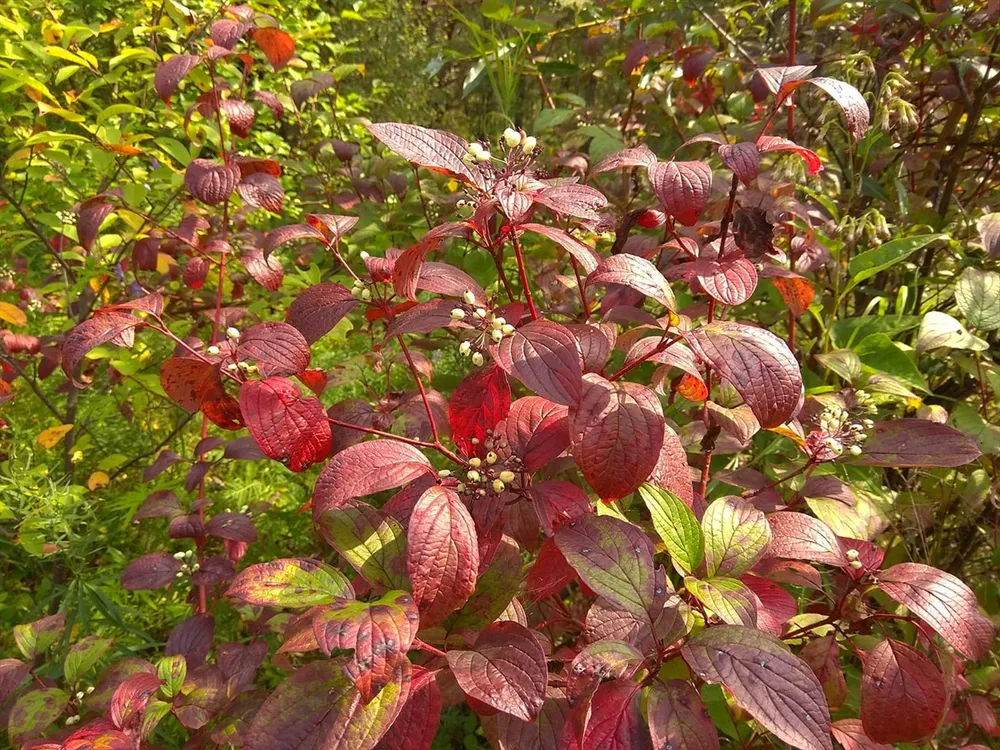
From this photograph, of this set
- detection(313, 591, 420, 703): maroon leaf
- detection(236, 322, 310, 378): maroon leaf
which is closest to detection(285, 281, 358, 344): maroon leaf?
detection(236, 322, 310, 378): maroon leaf

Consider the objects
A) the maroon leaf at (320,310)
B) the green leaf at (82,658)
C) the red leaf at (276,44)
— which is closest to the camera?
the maroon leaf at (320,310)

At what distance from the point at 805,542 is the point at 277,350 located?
804mm

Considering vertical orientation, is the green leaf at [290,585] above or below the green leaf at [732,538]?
below

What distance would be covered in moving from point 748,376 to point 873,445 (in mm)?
527

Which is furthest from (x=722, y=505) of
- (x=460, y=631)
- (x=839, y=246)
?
(x=839, y=246)

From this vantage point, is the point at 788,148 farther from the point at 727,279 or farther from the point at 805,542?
the point at 805,542

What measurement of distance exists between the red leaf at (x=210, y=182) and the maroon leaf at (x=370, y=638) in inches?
41.9

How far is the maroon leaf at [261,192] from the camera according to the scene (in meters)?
1.51

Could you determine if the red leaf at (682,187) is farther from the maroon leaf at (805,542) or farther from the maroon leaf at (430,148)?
the maroon leaf at (805,542)

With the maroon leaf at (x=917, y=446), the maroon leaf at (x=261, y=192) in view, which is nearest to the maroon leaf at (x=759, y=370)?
the maroon leaf at (x=917, y=446)

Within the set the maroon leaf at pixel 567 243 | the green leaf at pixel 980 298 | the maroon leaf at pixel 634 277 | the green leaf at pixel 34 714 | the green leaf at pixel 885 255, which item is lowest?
the green leaf at pixel 34 714

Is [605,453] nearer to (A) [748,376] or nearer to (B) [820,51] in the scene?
(A) [748,376]

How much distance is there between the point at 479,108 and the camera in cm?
473

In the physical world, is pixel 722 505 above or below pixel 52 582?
above
